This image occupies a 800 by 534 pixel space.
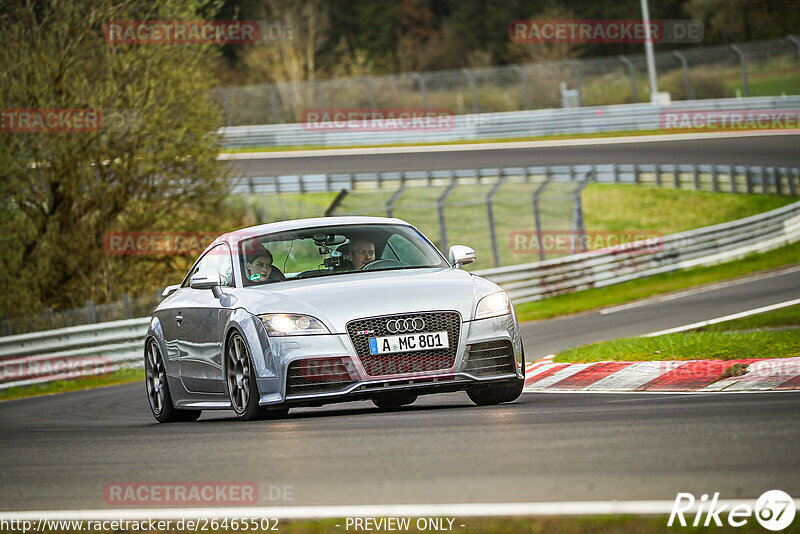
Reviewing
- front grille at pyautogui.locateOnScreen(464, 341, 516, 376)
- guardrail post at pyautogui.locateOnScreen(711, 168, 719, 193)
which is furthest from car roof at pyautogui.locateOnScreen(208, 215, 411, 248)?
guardrail post at pyautogui.locateOnScreen(711, 168, 719, 193)

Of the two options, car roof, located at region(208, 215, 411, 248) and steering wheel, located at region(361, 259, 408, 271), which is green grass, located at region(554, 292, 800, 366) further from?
car roof, located at region(208, 215, 411, 248)

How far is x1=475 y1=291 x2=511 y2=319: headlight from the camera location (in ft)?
29.6

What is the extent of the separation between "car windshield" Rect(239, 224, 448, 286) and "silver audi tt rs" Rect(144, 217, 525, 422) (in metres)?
0.01

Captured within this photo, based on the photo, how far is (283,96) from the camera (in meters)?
58.2

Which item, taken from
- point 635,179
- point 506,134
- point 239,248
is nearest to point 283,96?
point 506,134

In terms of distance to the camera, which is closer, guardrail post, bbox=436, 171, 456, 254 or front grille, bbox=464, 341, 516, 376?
front grille, bbox=464, 341, 516, 376

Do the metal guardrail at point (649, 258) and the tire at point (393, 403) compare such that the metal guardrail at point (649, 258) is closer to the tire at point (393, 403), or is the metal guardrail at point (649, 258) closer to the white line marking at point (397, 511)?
the tire at point (393, 403)

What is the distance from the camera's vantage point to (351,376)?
8641mm

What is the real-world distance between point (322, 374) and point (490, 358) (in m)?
1.21

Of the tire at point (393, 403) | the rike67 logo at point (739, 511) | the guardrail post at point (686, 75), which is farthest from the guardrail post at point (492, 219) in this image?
the guardrail post at point (686, 75)

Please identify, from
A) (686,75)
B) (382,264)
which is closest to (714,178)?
(686,75)

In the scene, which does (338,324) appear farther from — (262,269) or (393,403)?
(393,403)

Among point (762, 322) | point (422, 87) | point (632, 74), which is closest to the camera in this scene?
point (762, 322)

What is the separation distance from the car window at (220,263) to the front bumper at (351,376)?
1405 millimetres
